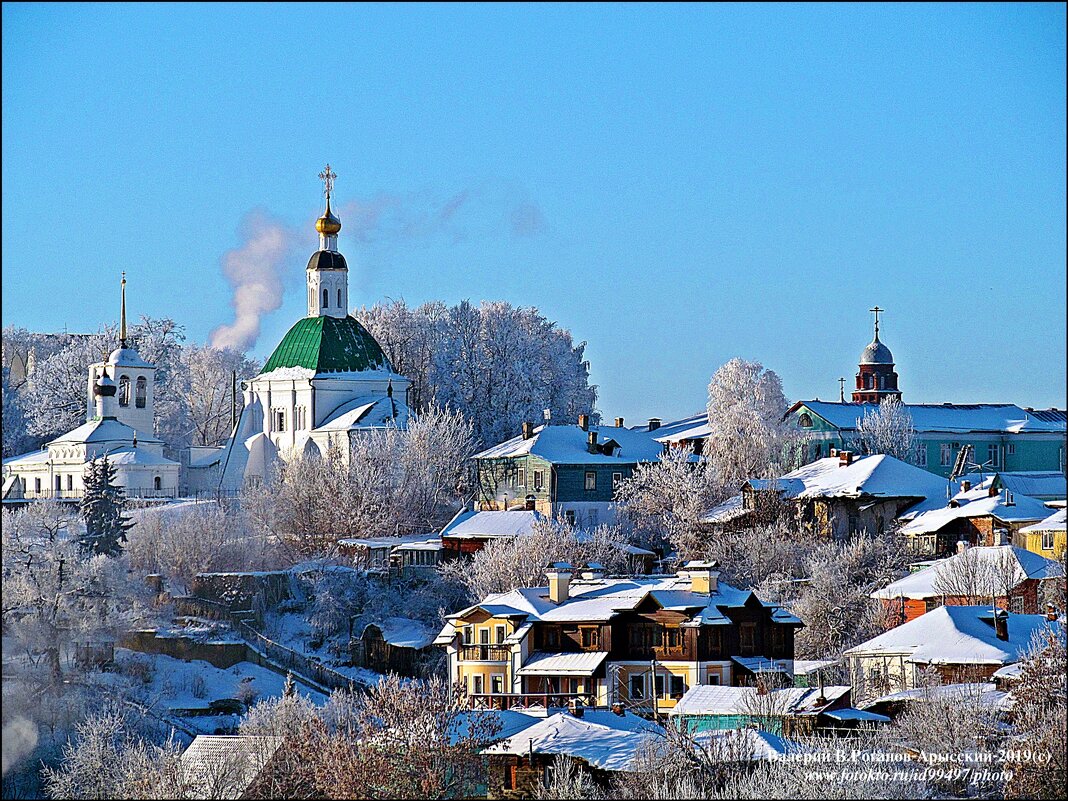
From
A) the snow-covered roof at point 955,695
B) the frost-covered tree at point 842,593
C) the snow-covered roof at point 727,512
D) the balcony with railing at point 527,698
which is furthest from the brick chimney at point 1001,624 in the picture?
the snow-covered roof at point 727,512

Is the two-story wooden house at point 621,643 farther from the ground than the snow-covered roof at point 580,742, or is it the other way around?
the two-story wooden house at point 621,643

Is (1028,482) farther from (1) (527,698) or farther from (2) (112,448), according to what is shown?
(2) (112,448)

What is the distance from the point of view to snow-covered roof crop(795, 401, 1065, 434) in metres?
56.7

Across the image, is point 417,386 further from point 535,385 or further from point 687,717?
point 687,717

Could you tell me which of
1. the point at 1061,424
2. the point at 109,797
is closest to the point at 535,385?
the point at 1061,424

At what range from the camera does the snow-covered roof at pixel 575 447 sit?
5312cm

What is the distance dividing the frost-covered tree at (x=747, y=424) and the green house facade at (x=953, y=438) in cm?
109

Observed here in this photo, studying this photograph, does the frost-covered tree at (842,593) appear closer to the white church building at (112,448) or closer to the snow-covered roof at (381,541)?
the snow-covered roof at (381,541)

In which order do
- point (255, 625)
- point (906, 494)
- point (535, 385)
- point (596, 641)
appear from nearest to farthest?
point (596, 641) → point (255, 625) → point (906, 494) → point (535, 385)

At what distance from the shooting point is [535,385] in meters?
65.1

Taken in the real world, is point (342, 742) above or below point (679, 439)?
below

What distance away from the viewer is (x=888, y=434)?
182ft

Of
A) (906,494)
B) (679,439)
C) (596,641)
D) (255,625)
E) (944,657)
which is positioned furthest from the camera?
(679,439)

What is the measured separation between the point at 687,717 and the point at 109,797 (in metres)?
8.94
